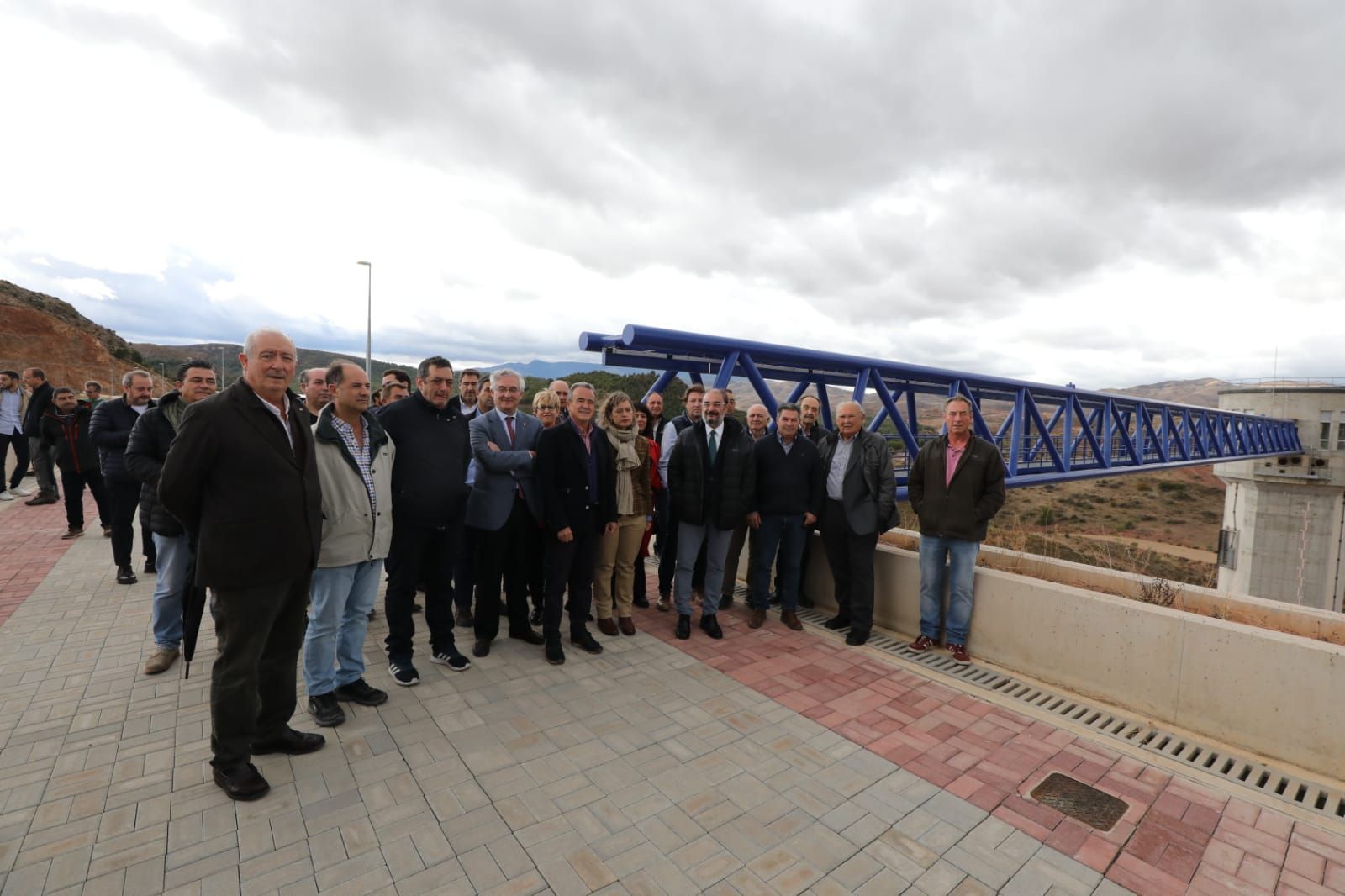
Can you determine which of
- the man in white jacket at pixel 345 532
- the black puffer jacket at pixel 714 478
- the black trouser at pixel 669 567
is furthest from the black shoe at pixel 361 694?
the black trouser at pixel 669 567

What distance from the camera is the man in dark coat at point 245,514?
2398 mm

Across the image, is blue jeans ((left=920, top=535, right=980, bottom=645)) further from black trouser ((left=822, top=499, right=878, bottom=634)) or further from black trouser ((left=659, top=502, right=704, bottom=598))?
black trouser ((left=659, top=502, right=704, bottom=598))

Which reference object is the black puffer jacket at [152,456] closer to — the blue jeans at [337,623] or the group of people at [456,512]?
the group of people at [456,512]

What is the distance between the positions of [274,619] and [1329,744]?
5.12m

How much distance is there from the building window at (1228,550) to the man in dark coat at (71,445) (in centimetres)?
3964

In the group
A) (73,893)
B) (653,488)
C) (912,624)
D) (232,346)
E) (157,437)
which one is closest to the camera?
(73,893)

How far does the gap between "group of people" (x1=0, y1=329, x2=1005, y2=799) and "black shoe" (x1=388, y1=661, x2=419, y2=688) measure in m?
0.02

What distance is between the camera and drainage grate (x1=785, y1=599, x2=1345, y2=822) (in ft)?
9.41

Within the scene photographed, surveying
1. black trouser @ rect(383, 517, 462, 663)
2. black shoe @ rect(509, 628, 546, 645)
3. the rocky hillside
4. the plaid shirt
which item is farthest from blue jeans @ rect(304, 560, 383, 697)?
the rocky hillside

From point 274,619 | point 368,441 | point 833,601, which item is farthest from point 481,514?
point 833,601

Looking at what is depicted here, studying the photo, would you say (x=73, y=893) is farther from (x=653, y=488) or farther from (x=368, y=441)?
(x=653, y=488)

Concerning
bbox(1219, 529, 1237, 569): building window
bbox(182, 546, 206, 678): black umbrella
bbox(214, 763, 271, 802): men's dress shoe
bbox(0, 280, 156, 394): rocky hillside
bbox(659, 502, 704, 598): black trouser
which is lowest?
bbox(1219, 529, 1237, 569): building window

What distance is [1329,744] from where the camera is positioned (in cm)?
298

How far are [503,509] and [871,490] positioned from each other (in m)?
2.74
